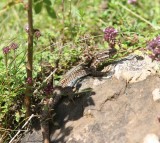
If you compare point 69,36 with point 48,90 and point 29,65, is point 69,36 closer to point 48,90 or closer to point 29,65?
point 48,90

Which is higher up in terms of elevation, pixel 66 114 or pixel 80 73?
pixel 80 73

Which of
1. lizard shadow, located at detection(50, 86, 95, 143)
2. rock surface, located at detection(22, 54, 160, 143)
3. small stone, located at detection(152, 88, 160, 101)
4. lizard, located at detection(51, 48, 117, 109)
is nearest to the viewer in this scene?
rock surface, located at detection(22, 54, 160, 143)

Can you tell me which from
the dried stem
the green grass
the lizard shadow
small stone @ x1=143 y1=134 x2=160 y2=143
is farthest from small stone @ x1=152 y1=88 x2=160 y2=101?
the dried stem

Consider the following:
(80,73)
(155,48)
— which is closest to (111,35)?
(80,73)

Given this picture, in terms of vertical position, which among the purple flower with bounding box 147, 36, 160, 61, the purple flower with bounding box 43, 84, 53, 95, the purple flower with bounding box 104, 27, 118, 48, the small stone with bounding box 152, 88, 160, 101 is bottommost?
the purple flower with bounding box 43, 84, 53, 95

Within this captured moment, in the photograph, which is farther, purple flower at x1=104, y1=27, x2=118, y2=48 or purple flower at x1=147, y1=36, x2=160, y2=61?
purple flower at x1=104, y1=27, x2=118, y2=48

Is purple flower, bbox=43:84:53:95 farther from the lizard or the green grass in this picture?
the green grass

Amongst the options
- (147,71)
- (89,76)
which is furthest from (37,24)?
(147,71)

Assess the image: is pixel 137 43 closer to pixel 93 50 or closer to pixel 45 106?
pixel 93 50

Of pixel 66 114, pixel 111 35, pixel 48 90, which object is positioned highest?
pixel 111 35
